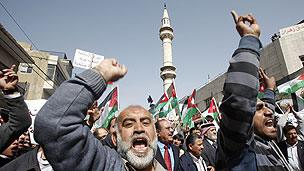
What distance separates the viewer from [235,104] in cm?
133

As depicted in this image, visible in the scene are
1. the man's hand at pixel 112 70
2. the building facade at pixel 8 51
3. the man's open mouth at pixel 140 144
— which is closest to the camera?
Answer: the man's hand at pixel 112 70

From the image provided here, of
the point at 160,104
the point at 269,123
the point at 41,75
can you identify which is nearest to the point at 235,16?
the point at 269,123

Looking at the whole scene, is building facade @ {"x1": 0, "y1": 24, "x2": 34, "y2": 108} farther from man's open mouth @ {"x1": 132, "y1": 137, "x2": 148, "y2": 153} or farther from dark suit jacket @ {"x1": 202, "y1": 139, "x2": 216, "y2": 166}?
man's open mouth @ {"x1": 132, "y1": 137, "x2": 148, "y2": 153}

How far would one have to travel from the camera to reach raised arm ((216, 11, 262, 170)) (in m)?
1.33

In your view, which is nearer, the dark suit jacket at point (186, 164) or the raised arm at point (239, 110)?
the raised arm at point (239, 110)

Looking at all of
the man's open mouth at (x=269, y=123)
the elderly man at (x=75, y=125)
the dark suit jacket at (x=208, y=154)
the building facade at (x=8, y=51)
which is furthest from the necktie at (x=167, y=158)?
the building facade at (x=8, y=51)

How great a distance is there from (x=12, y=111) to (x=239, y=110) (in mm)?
2355

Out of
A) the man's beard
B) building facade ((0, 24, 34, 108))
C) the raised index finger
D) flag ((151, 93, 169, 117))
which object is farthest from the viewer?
building facade ((0, 24, 34, 108))

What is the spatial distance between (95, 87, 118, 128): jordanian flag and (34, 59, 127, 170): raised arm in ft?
21.5

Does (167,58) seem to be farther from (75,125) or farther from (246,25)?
(75,125)

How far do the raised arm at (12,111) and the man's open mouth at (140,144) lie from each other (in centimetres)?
140

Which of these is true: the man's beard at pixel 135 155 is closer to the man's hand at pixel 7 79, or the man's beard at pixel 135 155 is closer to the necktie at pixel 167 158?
the man's hand at pixel 7 79

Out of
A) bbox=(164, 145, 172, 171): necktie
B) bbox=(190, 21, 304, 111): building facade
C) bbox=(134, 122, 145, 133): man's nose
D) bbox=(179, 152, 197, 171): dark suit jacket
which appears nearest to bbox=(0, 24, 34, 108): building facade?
bbox=(164, 145, 172, 171): necktie

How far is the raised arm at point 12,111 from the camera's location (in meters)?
2.55
